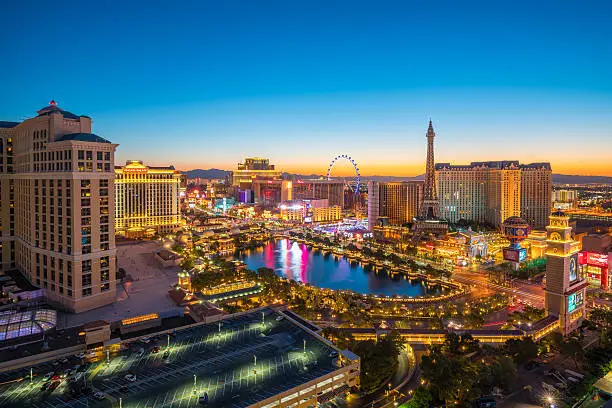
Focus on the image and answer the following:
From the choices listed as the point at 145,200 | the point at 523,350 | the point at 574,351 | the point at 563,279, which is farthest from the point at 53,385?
the point at 145,200

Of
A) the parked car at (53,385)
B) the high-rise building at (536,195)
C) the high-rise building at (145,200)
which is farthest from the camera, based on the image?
the high-rise building at (536,195)

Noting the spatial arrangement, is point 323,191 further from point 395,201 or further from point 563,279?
point 563,279

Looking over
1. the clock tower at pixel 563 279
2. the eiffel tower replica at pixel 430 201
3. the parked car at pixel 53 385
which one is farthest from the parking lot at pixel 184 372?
the eiffel tower replica at pixel 430 201

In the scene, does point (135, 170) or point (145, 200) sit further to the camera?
point (145, 200)

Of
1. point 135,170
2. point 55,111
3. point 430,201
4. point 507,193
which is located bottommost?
point 430,201

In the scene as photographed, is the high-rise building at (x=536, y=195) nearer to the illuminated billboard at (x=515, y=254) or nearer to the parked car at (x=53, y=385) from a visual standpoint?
the illuminated billboard at (x=515, y=254)
